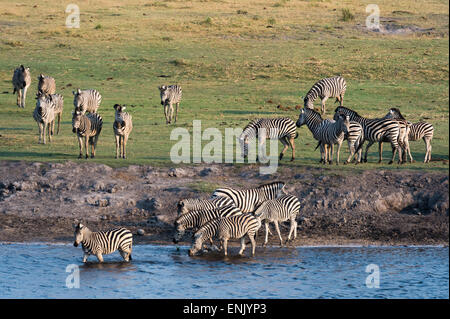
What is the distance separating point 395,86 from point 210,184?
51.4 ft

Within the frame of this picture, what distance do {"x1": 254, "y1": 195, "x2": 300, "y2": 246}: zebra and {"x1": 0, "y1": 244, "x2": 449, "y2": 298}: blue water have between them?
609mm

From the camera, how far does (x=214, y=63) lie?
35.0m

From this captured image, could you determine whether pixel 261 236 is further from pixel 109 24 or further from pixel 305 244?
pixel 109 24

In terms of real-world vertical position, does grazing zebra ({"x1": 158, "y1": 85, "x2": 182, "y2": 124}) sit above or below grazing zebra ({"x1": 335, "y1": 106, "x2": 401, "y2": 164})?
above

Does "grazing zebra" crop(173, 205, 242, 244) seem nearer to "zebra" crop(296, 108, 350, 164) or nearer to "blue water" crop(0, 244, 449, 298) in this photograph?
"blue water" crop(0, 244, 449, 298)

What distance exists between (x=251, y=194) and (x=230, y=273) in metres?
2.87

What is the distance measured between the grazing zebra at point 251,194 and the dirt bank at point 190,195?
818 millimetres

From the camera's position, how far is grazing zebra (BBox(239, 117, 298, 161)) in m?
21.0

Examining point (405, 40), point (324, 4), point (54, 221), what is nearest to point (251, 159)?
point (54, 221)

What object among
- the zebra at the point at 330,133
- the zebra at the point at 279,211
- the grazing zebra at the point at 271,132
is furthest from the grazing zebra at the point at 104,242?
the zebra at the point at 330,133

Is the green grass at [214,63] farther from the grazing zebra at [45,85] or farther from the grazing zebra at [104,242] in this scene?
the grazing zebra at [104,242]

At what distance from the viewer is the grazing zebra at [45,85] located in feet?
93.9

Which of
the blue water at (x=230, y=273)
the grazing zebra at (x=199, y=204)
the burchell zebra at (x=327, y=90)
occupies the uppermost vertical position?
the burchell zebra at (x=327, y=90)

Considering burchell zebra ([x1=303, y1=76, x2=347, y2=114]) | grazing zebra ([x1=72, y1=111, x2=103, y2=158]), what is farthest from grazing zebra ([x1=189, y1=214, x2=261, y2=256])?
burchell zebra ([x1=303, y1=76, x2=347, y2=114])
